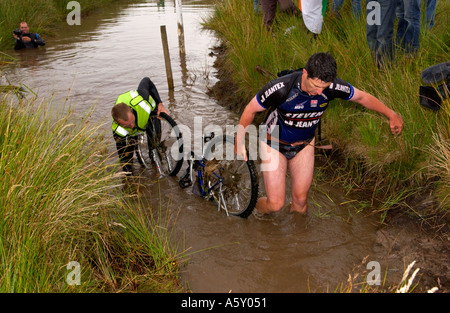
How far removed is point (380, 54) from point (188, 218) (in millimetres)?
3693

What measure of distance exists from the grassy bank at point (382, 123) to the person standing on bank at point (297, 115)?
0.49 meters

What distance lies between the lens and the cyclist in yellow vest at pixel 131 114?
200 inches

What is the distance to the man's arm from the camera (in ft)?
13.5

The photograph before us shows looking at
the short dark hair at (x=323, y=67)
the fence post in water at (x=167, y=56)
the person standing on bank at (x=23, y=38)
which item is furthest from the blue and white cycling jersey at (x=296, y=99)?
the person standing on bank at (x=23, y=38)

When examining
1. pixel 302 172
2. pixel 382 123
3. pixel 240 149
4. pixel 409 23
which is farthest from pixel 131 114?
pixel 409 23

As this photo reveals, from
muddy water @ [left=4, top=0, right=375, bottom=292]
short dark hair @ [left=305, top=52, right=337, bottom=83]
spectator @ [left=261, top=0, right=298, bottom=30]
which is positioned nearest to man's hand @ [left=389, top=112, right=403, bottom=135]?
short dark hair @ [left=305, top=52, right=337, bottom=83]

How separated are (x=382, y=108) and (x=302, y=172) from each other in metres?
1.14

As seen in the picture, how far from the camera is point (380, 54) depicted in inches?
220

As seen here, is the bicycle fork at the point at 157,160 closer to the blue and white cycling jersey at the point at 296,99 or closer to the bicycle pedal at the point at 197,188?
the bicycle pedal at the point at 197,188

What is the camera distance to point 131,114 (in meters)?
5.13

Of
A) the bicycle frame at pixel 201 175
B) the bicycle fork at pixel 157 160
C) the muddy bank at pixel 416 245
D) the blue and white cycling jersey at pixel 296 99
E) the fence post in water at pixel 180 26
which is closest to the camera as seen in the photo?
the muddy bank at pixel 416 245

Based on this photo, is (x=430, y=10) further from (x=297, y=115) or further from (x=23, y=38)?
(x=23, y=38)

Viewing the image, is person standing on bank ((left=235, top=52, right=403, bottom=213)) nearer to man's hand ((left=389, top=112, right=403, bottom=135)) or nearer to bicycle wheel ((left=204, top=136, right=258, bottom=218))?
man's hand ((left=389, top=112, right=403, bottom=135))
